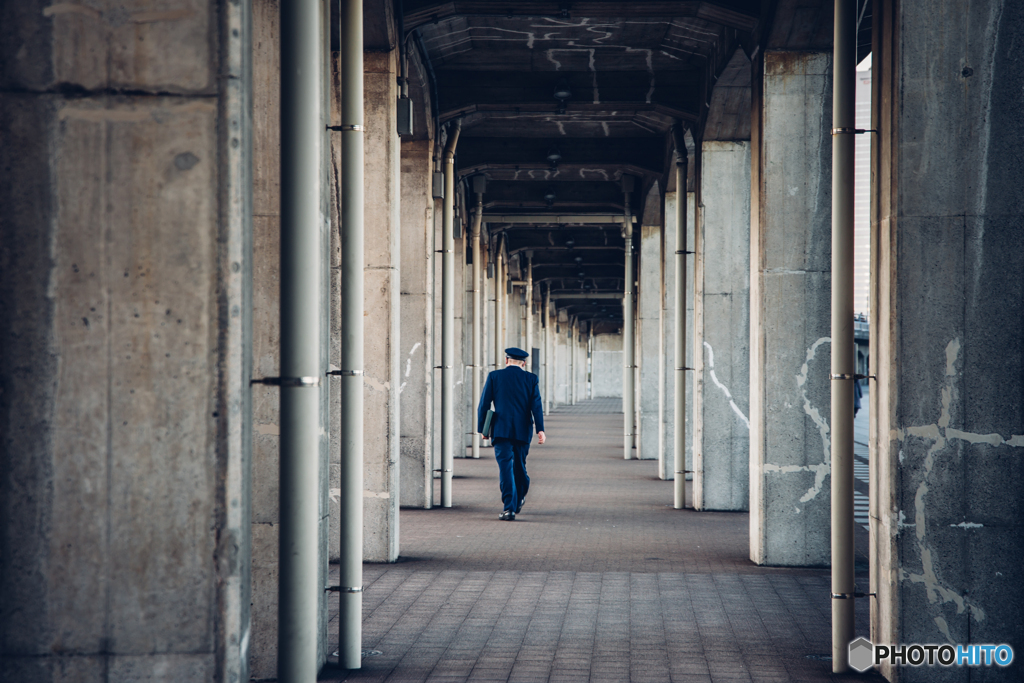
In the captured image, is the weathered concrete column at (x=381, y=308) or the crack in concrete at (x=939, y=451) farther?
the weathered concrete column at (x=381, y=308)

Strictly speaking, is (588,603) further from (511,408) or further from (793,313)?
(511,408)

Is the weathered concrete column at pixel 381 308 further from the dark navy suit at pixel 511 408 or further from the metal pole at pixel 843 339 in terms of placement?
the metal pole at pixel 843 339

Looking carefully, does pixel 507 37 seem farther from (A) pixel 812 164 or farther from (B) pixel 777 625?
(B) pixel 777 625

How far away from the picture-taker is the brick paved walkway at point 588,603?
231 inches

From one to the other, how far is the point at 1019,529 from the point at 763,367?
3921mm

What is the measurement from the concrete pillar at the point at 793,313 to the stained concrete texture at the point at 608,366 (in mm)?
74582

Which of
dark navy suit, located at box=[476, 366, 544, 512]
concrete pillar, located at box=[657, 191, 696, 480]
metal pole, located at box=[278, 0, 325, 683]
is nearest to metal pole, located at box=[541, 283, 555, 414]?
concrete pillar, located at box=[657, 191, 696, 480]

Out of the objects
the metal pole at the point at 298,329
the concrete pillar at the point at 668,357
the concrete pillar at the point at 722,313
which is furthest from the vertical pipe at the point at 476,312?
the metal pole at the point at 298,329

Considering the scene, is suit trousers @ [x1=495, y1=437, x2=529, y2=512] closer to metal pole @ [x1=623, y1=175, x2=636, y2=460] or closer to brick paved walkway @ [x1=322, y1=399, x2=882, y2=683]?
brick paved walkway @ [x1=322, y1=399, x2=882, y2=683]

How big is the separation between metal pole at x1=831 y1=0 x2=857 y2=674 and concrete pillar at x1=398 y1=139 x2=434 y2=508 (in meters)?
7.29

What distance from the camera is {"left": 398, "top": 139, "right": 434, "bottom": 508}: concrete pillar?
12586mm

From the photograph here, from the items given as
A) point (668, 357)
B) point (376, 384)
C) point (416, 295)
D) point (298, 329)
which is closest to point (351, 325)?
point (298, 329)

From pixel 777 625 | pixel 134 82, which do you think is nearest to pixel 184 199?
pixel 134 82

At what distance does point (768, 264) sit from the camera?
30.0 feet
